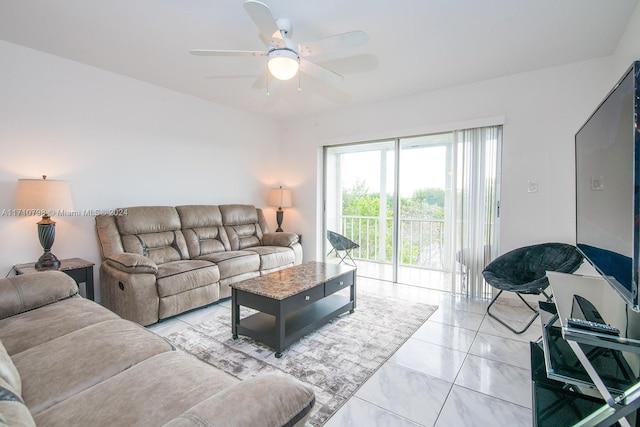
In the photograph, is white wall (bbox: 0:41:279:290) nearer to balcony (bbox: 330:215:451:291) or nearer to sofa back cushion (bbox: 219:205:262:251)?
sofa back cushion (bbox: 219:205:262:251)

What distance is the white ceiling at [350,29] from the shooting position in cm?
218

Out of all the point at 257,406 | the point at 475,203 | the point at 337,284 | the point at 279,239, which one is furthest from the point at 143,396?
the point at 475,203

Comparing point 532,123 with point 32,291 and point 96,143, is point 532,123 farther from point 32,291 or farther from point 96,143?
point 96,143

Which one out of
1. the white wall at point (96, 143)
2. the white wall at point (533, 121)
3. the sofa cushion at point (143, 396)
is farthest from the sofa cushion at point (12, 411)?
the white wall at point (533, 121)

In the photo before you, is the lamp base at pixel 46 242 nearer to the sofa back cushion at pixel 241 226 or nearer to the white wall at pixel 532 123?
the sofa back cushion at pixel 241 226

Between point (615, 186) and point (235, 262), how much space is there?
10.7 ft

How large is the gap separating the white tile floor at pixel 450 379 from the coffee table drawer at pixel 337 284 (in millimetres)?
762

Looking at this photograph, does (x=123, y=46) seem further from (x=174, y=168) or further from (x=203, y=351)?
(x=203, y=351)

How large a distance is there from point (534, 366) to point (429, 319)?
1.44m

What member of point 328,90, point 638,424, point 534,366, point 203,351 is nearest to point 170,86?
point 328,90

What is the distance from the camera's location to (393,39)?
2596 mm

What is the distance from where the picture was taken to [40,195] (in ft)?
8.52

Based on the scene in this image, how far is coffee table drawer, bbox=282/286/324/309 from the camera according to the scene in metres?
2.35

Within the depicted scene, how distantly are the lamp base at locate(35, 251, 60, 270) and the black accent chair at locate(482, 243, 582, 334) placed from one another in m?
3.99
